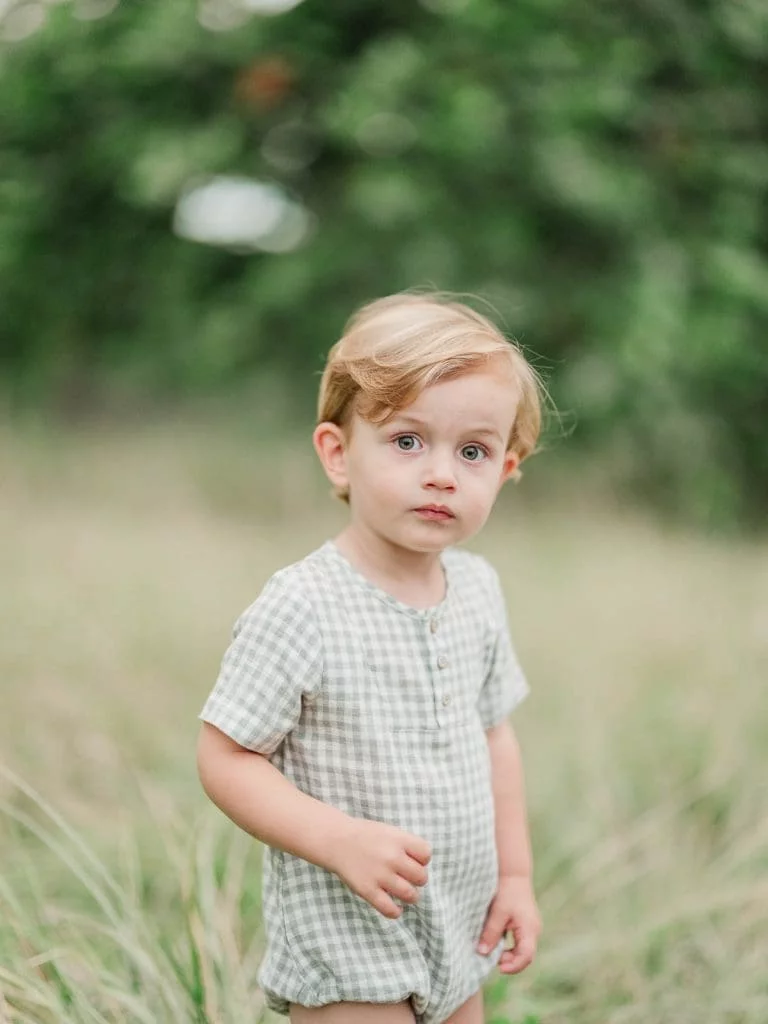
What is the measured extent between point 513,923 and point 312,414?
587cm

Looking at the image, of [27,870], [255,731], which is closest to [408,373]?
[255,731]

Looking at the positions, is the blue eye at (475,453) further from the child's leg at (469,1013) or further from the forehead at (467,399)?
the child's leg at (469,1013)

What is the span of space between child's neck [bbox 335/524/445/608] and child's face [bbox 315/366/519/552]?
0.04 m

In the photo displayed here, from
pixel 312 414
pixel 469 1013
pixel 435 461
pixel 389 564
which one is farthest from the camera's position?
pixel 312 414

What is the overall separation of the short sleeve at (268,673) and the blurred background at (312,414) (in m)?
0.61

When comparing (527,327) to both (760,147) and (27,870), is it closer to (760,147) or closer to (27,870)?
(760,147)

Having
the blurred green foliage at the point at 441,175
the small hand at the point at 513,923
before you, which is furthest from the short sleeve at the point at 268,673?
the blurred green foliage at the point at 441,175

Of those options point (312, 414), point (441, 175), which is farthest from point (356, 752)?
point (312, 414)

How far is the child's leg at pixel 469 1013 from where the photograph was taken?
1723 millimetres

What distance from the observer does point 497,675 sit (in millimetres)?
1797

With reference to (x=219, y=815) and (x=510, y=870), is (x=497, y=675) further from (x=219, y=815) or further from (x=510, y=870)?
(x=219, y=815)

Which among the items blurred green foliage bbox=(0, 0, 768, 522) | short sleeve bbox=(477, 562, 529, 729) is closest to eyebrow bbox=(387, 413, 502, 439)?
short sleeve bbox=(477, 562, 529, 729)

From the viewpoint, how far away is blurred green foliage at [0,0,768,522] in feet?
19.3

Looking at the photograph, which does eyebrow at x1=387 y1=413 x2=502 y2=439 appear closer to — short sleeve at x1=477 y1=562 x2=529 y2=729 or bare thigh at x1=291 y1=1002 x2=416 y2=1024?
short sleeve at x1=477 y1=562 x2=529 y2=729
